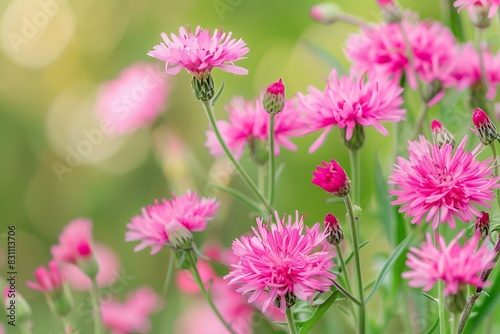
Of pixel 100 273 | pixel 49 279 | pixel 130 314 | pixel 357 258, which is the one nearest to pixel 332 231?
pixel 357 258

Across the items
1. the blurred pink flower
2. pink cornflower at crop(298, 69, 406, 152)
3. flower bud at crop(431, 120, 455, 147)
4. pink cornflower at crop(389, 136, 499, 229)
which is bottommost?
the blurred pink flower

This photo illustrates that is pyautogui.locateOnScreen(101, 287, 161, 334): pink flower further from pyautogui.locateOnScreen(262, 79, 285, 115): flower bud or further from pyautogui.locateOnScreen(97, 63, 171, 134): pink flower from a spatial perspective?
pyautogui.locateOnScreen(262, 79, 285, 115): flower bud

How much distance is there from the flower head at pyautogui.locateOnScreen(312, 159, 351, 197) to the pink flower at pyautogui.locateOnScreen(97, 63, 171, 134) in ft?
1.60

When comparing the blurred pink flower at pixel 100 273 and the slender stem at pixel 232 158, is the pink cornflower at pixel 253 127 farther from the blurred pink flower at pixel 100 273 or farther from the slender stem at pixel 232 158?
the blurred pink flower at pixel 100 273

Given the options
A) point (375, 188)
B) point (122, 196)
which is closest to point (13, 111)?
point (122, 196)

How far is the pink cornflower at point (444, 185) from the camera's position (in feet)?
1.15

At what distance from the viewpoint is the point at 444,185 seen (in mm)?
350

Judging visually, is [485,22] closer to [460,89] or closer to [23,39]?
[460,89]

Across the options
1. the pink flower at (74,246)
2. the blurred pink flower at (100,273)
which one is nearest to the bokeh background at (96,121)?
the blurred pink flower at (100,273)

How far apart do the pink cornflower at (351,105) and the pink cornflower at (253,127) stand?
33 mm

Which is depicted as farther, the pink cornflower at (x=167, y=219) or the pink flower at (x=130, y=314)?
the pink flower at (x=130, y=314)

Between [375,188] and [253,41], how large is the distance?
912 millimetres

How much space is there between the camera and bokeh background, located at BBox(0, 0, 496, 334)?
126 cm

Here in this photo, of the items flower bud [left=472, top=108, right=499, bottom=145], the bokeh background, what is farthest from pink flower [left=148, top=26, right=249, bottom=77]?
the bokeh background
